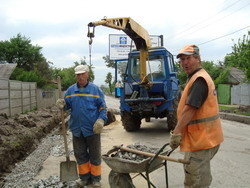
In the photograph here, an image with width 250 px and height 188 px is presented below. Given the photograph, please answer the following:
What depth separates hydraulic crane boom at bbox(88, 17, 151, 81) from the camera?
821cm

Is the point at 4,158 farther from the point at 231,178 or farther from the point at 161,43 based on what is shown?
the point at 161,43

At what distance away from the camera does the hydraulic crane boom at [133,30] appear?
8.21 m

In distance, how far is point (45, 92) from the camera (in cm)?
2195

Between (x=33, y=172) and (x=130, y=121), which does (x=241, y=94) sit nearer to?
(x=130, y=121)

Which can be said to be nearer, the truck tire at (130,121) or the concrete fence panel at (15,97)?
the truck tire at (130,121)

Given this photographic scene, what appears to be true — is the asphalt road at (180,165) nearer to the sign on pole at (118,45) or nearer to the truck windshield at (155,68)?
the truck windshield at (155,68)

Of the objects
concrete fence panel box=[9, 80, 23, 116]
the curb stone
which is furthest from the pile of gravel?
the curb stone

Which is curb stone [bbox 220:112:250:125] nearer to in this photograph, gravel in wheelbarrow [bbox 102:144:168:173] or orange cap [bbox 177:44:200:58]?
gravel in wheelbarrow [bbox 102:144:168:173]

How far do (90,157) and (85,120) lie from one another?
65cm

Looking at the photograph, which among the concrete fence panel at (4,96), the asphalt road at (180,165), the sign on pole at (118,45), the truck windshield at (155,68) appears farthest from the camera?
the sign on pole at (118,45)

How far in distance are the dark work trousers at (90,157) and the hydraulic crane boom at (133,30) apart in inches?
153

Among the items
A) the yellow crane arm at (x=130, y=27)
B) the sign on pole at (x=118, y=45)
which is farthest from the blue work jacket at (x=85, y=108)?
the sign on pole at (x=118, y=45)

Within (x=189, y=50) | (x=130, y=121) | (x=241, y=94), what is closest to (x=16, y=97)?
(x=130, y=121)

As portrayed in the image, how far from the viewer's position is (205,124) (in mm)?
2928
